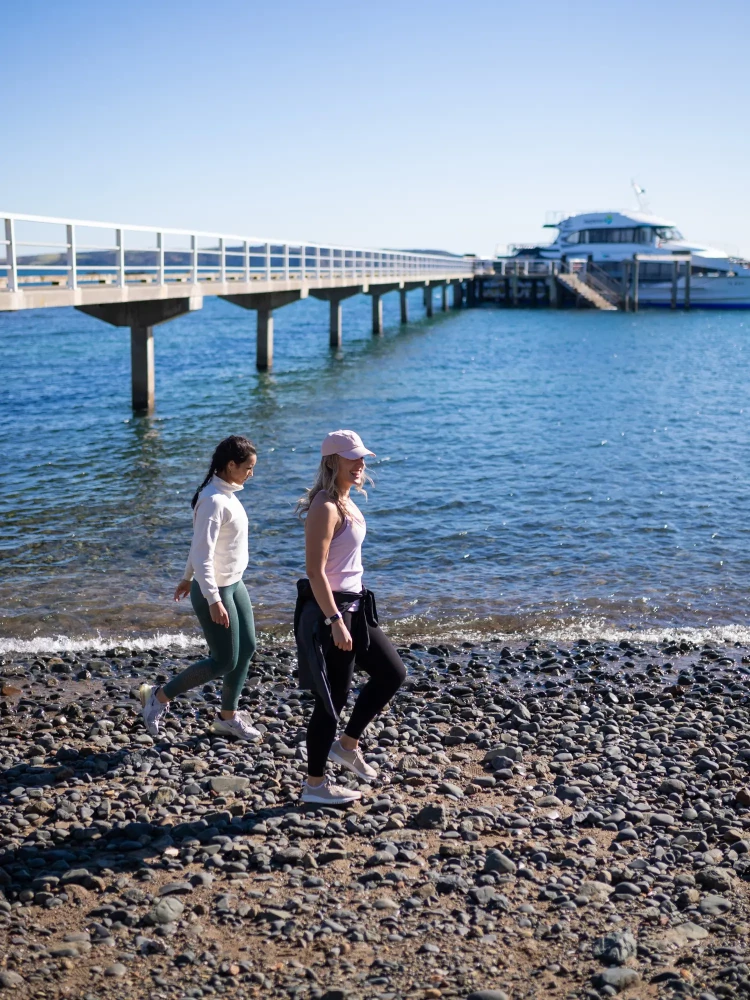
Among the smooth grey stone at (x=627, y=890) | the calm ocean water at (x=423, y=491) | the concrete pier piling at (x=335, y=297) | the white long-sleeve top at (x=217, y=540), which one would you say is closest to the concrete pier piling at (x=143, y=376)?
the calm ocean water at (x=423, y=491)

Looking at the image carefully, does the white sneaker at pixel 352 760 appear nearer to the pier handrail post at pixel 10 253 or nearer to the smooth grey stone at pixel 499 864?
the smooth grey stone at pixel 499 864

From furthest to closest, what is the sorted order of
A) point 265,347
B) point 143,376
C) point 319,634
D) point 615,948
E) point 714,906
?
point 265,347
point 143,376
point 319,634
point 714,906
point 615,948

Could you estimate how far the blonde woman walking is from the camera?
181 inches

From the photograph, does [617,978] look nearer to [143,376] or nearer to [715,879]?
[715,879]

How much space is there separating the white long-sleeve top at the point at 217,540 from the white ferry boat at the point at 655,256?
213 ft

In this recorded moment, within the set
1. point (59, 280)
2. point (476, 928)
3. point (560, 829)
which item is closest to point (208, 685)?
point (560, 829)

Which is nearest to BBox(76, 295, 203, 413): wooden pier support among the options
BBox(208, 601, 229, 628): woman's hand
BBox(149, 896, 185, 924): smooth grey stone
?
BBox(208, 601, 229, 628): woman's hand

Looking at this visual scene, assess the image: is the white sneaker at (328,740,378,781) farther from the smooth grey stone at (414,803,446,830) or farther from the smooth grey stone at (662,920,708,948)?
the smooth grey stone at (662,920,708,948)

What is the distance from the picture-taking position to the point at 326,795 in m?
5.02

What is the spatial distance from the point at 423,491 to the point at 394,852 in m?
11.0

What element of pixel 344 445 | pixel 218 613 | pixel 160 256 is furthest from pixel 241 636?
pixel 160 256

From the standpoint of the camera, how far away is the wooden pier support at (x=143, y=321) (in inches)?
786

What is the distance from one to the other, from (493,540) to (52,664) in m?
5.96

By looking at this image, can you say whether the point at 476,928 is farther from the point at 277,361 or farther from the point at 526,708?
the point at 277,361
